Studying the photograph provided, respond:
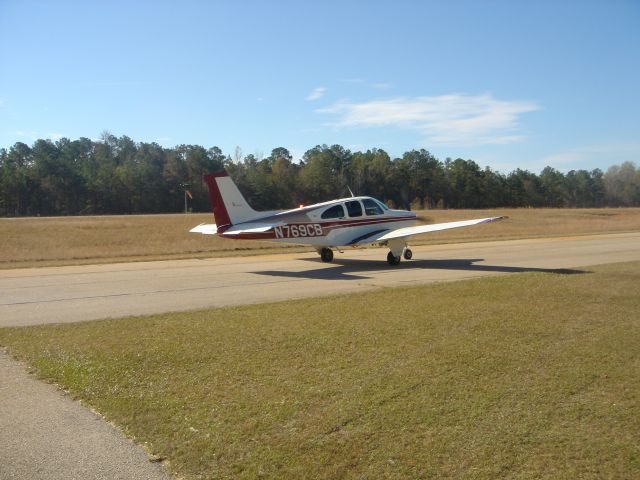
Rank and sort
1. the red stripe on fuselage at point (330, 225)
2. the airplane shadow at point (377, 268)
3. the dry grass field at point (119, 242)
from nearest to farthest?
the airplane shadow at point (377, 268) → the red stripe on fuselage at point (330, 225) → the dry grass field at point (119, 242)

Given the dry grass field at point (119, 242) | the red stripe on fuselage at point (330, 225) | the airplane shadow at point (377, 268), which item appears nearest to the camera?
the airplane shadow at point (377, 268)

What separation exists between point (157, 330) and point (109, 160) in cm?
9512

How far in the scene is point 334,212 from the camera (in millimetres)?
21141

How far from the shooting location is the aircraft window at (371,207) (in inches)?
861

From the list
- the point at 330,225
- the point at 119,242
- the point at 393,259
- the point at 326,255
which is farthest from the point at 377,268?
the point at 119,242

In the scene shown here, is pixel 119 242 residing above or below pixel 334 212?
below

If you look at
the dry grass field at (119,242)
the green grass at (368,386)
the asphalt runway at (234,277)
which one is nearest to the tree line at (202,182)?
the dry grass field at (119,242)

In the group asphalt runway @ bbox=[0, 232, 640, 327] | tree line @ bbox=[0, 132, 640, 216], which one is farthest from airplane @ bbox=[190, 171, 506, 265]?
tree line @ bbox=[0, 132, 640, 216]

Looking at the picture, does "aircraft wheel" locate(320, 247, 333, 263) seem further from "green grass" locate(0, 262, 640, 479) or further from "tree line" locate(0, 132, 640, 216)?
"tree line" locate(0, 132, 640, 216)

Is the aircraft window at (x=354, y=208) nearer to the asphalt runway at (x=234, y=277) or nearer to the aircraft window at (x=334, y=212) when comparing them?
the aircraft window at (x=334, y=212)

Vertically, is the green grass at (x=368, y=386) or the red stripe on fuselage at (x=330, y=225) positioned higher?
the red stripe on fuselage at (x=330, y=225)

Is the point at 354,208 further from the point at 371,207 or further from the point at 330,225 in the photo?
the point at 330,225

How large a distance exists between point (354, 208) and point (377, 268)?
2.58 metres

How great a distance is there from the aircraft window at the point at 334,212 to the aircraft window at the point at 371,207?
1087 millimetres
